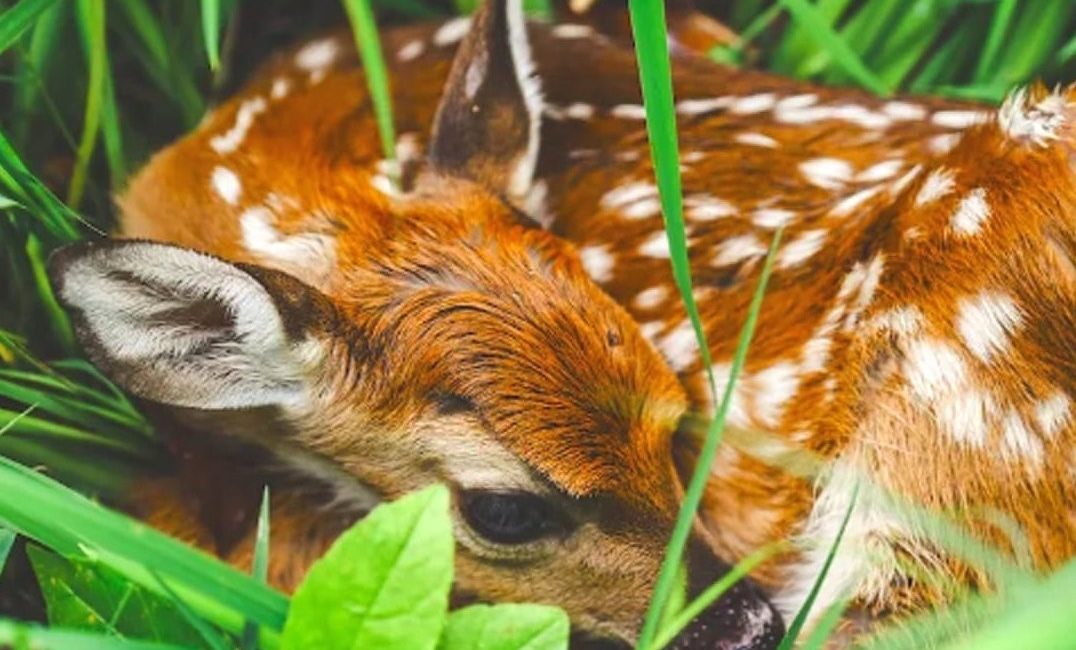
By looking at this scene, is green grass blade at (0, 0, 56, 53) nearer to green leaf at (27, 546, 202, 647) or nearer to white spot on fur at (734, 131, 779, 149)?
green leaf at (27, 546, 202, 647)

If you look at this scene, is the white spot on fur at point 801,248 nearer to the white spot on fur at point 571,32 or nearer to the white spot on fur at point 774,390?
the white spot on fur at point 774,390

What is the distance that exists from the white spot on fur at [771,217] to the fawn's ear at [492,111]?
33 cm

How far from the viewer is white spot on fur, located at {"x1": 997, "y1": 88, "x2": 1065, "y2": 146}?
205 cm

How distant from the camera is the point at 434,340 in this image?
6.42ft

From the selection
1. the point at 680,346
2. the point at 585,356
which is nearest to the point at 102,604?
the point at 585,356

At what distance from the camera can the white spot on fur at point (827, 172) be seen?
2367mm

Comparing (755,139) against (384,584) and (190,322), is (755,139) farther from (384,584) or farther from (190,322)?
(384,584)

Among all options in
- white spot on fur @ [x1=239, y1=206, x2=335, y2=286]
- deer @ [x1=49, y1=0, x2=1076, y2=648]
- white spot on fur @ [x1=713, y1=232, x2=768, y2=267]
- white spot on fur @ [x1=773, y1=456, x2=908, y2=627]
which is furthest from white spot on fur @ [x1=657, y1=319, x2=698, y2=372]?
white spot on fur @ [x1=239, y1=206, x2=335, y2=286]

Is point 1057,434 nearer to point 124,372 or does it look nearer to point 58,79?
point 124,372

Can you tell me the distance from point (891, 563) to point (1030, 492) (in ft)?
0.62

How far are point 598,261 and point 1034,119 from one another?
2.08 feet

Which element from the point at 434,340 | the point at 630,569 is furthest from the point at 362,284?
the point at 630,569

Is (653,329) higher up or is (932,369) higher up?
(653,329)

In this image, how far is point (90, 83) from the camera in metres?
2.25
